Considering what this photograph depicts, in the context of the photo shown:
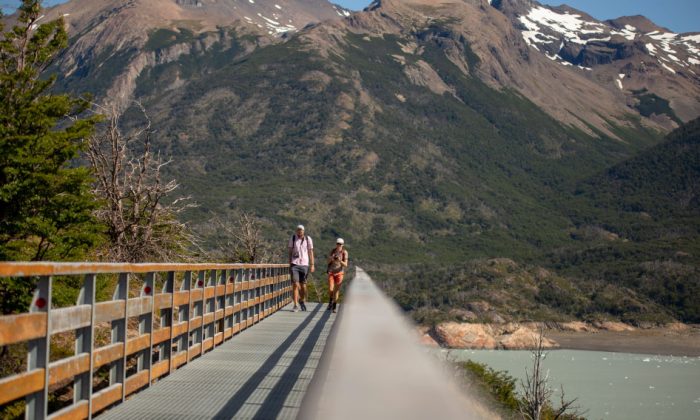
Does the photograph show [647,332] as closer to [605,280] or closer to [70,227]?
[605,280]

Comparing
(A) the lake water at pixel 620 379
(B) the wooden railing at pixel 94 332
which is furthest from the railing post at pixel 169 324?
(A) the lake water at pixel 620 379

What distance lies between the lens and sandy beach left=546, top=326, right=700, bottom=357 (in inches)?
5625

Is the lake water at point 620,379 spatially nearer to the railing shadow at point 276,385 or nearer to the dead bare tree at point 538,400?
the dead bare tree at point 538,400

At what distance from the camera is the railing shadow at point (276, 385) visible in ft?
23.7

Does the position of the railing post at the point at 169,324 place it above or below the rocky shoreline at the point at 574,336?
above

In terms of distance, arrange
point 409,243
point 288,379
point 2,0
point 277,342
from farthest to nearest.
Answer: point 409,243 < point 2,0 < point 277,342 < point 288,379

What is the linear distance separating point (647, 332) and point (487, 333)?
36.6 metres

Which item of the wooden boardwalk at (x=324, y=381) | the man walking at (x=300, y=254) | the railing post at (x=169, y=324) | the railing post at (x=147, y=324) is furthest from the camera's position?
the man walking at (x=300, y=254)

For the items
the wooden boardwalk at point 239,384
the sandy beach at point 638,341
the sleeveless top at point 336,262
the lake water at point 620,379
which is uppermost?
the sleeveless top at point 336,262

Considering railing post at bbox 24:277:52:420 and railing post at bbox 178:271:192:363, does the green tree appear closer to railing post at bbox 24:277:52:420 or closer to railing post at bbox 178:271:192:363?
railing post at bbox 178:271:192:363

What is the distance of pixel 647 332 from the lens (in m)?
158

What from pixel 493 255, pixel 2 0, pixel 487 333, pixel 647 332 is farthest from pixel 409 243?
pixel 2 0

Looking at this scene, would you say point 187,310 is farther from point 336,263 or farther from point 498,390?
point 498,390

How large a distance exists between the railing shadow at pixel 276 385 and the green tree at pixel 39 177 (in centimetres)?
456
